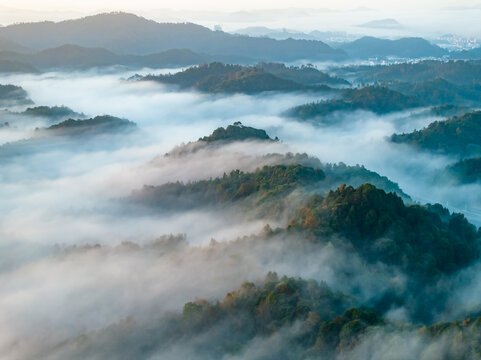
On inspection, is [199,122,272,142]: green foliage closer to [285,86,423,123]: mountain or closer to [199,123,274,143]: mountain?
[199,123,274,143]: mountain

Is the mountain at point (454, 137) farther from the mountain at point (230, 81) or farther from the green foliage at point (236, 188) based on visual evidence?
the mountain at point (230, 81)

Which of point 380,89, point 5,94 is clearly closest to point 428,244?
point 380,89

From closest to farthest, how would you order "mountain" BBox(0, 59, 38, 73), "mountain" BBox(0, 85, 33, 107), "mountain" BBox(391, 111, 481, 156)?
"mountain" BBox(391, 111, 481, 156) → "mountain" BBox(0, 85, 33, 107) → "mountain" BBox(0, 59, 38, 73)

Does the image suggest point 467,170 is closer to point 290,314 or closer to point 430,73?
point 290,314

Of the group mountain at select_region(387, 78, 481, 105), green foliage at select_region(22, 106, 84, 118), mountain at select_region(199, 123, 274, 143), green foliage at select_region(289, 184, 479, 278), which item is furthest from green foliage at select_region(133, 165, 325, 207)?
mountain at select_region(387, 78, 481, 105)

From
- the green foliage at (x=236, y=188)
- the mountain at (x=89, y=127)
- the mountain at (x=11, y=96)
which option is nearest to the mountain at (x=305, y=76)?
the mountain at (x=89, y=127)

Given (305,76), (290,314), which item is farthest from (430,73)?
(290,314)
